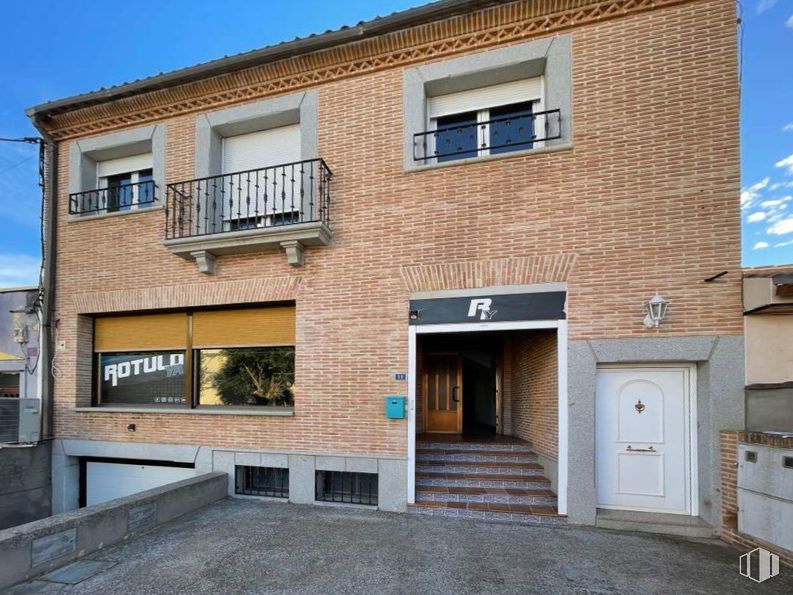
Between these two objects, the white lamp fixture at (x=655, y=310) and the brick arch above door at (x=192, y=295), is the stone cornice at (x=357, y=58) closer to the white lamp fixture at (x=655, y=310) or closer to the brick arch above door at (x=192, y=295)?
the brick arch above door at (x=192, y=295)

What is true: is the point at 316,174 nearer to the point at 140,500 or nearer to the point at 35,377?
the point at 140,500

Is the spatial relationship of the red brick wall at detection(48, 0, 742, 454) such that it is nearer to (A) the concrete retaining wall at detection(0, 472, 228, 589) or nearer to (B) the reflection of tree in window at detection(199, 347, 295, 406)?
(B) the reflection of tree in window at detection(199, 347, 295, 406)

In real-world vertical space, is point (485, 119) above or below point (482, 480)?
above

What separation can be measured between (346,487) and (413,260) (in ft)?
11.7

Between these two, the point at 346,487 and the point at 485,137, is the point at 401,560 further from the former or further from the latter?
the point at 485,137

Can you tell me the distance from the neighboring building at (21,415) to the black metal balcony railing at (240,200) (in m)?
3.61

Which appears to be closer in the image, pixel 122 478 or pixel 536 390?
pixel 536 390

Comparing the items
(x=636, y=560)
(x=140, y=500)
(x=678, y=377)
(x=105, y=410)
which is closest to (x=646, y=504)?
(x=636, y=560)

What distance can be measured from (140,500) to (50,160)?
6990 millimetres

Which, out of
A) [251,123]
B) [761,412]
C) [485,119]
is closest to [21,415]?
[251,123]

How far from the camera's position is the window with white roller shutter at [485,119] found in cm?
575

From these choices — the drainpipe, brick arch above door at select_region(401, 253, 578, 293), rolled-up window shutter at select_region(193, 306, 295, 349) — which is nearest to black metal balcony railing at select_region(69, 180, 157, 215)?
the drainpipe

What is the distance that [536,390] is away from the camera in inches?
253

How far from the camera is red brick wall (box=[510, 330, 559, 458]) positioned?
222 inches
